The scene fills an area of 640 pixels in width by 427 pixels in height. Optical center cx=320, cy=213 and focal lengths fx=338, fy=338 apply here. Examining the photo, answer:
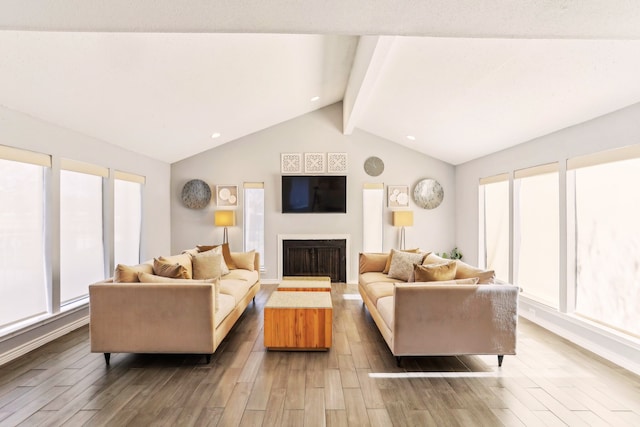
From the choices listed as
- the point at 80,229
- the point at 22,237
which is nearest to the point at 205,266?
the point at 80,229

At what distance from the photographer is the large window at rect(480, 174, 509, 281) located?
5.14 meters

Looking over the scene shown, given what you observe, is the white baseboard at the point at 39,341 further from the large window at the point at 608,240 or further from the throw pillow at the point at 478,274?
the large window at the point at 608,240

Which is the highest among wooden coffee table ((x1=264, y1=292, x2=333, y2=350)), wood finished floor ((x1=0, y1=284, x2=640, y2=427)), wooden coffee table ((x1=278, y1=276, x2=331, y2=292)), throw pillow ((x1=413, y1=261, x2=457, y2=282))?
throw pillow ((x1=413, y1=261, x2=457, y2=282))

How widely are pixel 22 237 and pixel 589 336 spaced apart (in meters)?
5.64

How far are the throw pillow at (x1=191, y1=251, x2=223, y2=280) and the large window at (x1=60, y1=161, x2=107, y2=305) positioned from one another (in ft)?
4.31

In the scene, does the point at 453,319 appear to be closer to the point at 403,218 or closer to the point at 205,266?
the point at 205,266

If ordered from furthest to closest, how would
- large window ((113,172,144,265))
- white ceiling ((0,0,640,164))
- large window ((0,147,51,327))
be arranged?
1. large window ((113,172,144,265))
2. large window ((0,147,51,327))
3. white ceiling ((0,0,640,164))

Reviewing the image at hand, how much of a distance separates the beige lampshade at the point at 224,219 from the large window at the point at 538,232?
4545mm

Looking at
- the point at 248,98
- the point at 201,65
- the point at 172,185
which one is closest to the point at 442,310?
the point at 201,65

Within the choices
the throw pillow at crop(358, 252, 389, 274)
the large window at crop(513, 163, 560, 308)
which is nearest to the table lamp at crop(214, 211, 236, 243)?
the throw pillow at crop(358, 252, 389, 274)

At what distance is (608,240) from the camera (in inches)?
131

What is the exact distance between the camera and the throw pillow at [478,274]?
2.99 m

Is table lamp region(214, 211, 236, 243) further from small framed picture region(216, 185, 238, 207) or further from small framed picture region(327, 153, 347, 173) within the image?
small framed picture region(327, 153, 347, 173)

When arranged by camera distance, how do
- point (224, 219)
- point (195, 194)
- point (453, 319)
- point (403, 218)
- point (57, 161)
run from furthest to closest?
1. point (195, 194)
2. point (403, 218)
3. point (224, 219)
4. point (57, 161)
5. point (453, 319)
